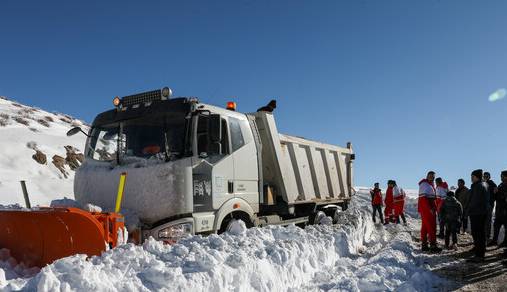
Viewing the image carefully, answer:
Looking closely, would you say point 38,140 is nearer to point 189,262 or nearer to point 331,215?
point 331,215

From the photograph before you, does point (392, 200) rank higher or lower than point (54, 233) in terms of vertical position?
lower

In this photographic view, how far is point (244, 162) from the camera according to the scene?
738 cm

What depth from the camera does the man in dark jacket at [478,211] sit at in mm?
7980

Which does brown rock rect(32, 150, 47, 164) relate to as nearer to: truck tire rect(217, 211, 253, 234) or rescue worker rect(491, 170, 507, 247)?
truck tire rect(217, 211, 253, 234)

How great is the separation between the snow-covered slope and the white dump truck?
1252 centimetres

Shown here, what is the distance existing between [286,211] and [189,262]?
177 inches

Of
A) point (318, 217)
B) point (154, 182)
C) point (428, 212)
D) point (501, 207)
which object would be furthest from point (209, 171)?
point (501, 207)

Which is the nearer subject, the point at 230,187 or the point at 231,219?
the point at 230,187

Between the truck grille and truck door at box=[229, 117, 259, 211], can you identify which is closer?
the truck grille

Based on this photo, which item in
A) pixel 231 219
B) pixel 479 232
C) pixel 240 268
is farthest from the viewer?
pixel 479 232

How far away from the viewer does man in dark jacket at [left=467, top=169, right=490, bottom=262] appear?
26.2 ft

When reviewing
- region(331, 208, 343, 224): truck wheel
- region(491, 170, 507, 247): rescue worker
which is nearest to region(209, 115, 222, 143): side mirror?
region(331, 208, 343, 224): truck wheel

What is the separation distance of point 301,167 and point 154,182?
431cm

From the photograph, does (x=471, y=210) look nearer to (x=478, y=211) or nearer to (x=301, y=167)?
(x=478, y=211)
